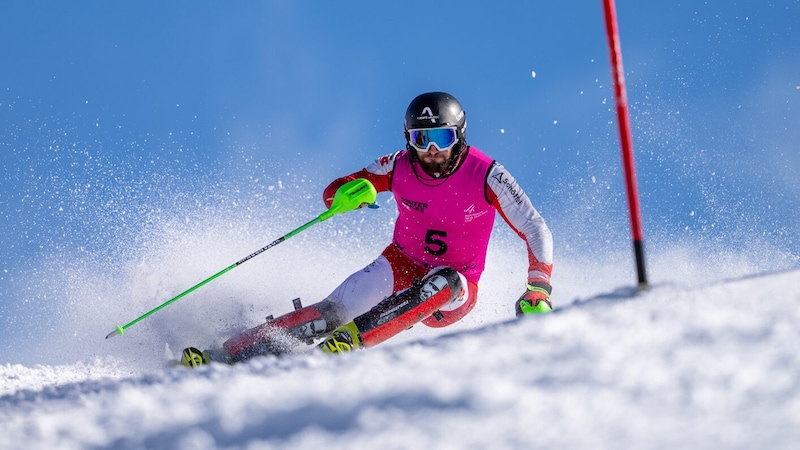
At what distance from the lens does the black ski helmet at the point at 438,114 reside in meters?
5.32

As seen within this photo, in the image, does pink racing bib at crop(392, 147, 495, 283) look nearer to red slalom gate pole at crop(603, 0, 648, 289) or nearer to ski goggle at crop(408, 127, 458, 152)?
ski goggle at crop(408, 127, 458, 152)

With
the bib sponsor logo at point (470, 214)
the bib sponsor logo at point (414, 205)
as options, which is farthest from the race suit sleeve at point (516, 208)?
the bib sponsor logo at point (414, 205)

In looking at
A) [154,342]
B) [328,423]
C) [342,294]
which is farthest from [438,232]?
[328,423]

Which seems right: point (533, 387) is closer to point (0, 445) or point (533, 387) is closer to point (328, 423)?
point (328, 423)

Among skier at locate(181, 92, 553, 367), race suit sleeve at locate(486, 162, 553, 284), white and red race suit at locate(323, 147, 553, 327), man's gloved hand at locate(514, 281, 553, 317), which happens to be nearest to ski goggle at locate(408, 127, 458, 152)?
skier at locate(181, 92, 553, 367)

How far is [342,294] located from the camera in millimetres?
5262

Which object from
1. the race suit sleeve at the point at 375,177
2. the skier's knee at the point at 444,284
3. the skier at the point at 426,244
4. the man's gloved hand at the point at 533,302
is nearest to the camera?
the man's gloved hand at the point at 533,302

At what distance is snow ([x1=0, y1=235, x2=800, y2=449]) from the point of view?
1.46m

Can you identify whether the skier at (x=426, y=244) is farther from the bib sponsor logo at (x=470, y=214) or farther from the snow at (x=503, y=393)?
the snow at (x=503, y=393)

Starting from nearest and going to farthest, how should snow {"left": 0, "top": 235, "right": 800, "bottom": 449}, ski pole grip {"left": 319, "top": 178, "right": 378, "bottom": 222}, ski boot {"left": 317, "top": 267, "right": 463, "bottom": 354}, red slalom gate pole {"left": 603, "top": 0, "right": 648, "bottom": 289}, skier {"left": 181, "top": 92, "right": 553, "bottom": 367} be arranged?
snow {"left": 0, "top": 235, "right": 800, "bottom": 449}, red slalom gate pole {"left": 603, "top": 0, "right": 648, "bottom": 289}, ski boot {"left": 317, "top": 267, "right": 463, "bottom": 354}, skier {"left": 181, "top": 92, "right": 553, "bottom": 367}, ski pole grip {"left": 319, "top": 178, "right": 378, "bottom": 222}

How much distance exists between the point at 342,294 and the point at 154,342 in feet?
5.65

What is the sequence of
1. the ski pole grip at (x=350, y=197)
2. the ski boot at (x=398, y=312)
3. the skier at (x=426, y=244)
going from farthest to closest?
the ski pole grip at (x=350, y=197)
the skier at (x=426, y=244)
the ski boot at (x=398, y=312)

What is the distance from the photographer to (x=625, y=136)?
8.49 feet

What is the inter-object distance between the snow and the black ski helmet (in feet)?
10.8
